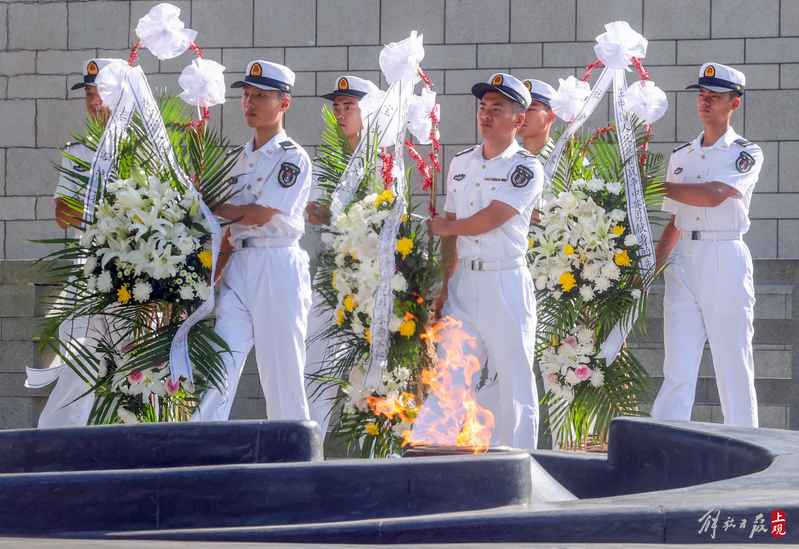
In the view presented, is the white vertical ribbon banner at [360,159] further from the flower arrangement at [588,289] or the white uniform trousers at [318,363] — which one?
the flower arrangement at [588,289]

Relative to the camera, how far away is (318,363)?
26.8 ft

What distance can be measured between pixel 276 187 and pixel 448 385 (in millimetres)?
1190

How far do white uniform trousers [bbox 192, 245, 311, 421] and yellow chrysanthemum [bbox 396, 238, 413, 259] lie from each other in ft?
1.91

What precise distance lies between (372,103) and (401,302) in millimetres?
1353

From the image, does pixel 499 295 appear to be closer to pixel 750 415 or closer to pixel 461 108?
pixel 750 415

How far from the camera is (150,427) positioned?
14.8ft

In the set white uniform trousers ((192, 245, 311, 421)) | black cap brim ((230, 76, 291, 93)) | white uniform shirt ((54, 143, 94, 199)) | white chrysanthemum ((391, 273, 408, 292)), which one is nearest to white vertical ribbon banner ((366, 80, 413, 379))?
white chrysanthemum ((391, 273, 408, 292))

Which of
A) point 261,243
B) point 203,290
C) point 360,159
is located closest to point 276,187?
point 261,243

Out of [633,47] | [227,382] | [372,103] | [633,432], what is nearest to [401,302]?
[227,382]

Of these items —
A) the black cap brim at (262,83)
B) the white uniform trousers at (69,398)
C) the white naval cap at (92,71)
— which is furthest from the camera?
the white naval cap at (92,71)

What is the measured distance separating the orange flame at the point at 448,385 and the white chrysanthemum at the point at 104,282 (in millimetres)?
1370

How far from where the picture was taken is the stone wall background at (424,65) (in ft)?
32.9

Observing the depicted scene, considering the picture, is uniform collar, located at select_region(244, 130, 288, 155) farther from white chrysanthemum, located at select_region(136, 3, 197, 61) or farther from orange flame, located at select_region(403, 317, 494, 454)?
orange flame, located at select_region(403, 317, 494, 454)

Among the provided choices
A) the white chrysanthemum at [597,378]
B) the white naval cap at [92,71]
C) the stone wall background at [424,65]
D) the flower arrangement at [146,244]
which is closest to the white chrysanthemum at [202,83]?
the flower arrangement at [146,244]
